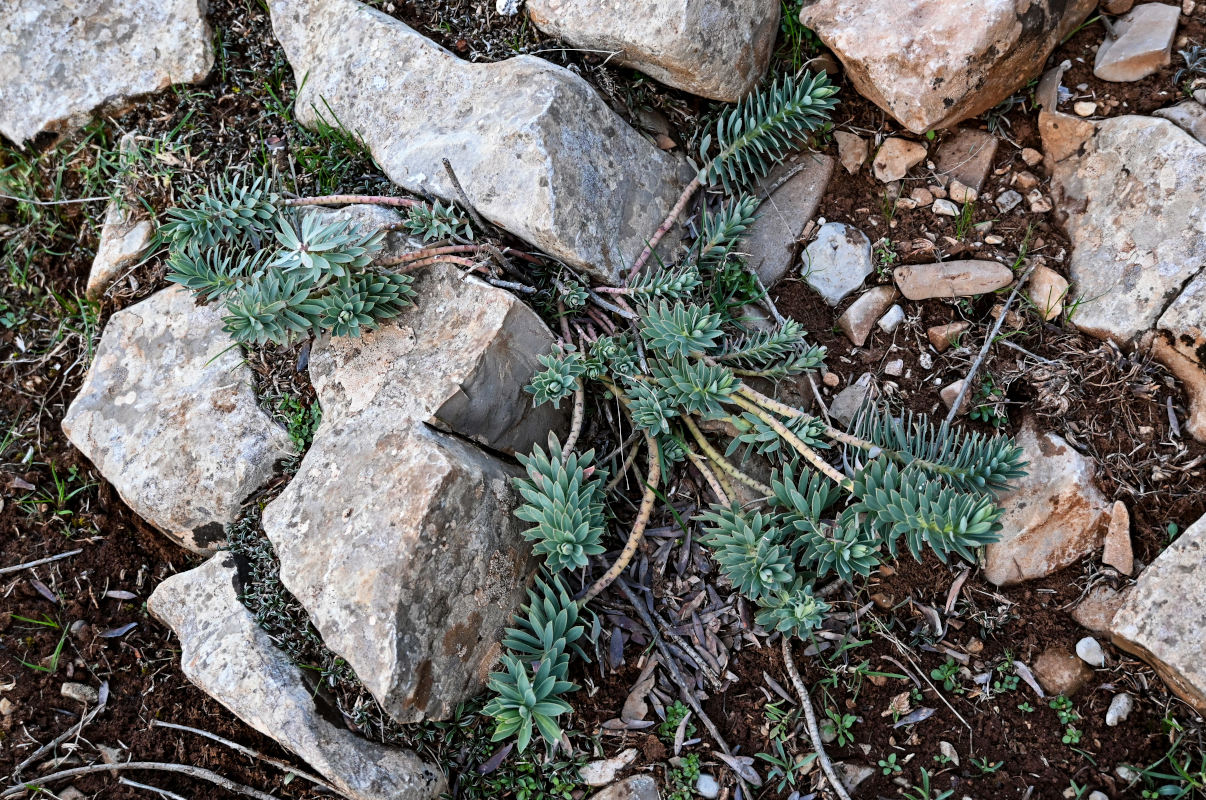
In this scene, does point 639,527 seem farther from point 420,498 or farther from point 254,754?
point 254,754

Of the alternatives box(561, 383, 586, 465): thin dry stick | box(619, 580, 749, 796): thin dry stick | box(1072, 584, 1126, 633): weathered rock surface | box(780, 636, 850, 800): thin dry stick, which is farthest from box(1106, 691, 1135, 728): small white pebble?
box(561, 383, 586, 465): thin dry stick

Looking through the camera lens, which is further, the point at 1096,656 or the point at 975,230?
the point at 975,230

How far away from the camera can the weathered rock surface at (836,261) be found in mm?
3436

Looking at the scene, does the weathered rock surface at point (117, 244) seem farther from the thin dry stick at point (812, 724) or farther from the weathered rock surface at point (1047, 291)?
the weathered rock surface at point (1047, 291)

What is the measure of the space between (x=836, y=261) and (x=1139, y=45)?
1.43 m

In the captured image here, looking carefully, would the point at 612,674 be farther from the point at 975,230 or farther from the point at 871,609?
the point at 975,230

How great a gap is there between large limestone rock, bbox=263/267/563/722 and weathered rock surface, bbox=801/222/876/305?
115 centimetres

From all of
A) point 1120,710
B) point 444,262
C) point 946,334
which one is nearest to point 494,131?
point 444,262

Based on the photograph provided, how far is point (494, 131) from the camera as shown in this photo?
10.7ft

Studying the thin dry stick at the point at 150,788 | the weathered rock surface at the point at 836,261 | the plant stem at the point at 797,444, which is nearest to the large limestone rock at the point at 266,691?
the thin dry stick at the point at 150,788

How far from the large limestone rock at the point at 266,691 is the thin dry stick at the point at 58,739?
429 mm

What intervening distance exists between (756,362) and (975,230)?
1056 mm

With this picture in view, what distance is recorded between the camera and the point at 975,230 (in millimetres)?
3398

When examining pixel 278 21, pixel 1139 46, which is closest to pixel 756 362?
pixel 1139 46
